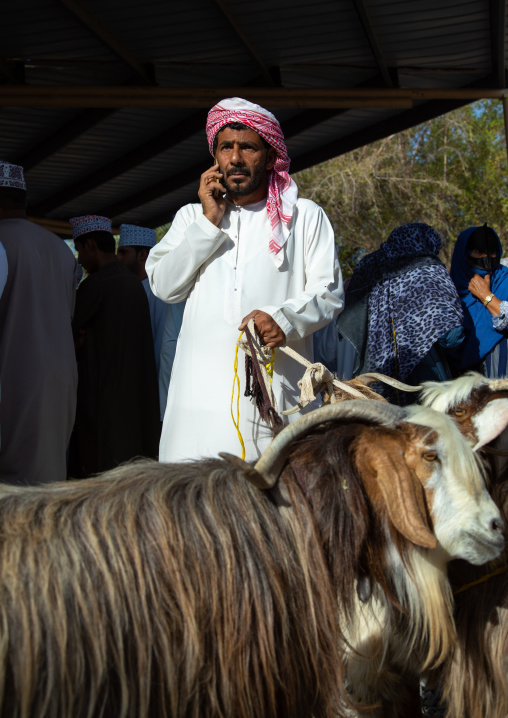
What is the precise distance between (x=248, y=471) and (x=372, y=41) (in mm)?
4751

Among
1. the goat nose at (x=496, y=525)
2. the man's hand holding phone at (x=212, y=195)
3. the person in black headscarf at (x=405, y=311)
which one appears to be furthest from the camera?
the person in black headscarf at (x=405, y=311)

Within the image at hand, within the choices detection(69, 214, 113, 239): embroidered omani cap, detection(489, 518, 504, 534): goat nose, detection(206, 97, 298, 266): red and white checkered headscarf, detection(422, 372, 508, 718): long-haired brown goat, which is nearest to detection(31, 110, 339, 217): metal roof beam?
detection(69, 214, 113, 239): embroidered omani cap

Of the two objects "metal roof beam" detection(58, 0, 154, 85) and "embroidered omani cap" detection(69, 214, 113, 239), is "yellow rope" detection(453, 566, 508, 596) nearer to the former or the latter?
"embroidered omani cap" detection(69, 214, 113, 239)

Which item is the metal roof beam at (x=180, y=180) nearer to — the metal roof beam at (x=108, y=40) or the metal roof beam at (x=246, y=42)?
the metal roof beam at (x=246, y=42)

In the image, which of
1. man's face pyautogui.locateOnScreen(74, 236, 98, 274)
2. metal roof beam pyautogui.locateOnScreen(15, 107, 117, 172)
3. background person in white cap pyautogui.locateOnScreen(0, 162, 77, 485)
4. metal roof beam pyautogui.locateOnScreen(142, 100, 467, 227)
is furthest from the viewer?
metal roof beam pyautogui.locateOnScreen(142, 100, 467, 227)

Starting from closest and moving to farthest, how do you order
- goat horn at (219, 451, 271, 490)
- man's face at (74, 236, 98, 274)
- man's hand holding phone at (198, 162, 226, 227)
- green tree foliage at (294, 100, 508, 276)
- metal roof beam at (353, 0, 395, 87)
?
goat horn at (219, 451, 271, 490)
man's hand holding phone at (198, 162, 226, 227)
metal roof beam at (353, 0, 395, 87)
man's face at (74, 236, 98, 274)
green tree foliage at (294, 100, 508, 276)

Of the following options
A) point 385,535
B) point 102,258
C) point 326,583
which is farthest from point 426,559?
point 102,258

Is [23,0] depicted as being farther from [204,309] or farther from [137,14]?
[204,309]

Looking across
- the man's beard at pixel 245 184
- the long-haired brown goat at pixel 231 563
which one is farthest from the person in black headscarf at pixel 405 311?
the long-haired brown goat at pixel 231 563

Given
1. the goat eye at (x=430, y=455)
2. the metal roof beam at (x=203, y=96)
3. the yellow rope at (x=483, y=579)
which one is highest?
the metal roof beam at (x=203, y=96)

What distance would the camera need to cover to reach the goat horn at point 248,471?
1952 mm

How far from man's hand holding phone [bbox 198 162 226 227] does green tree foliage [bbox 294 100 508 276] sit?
13396 mm

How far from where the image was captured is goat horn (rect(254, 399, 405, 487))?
2045 millimetres

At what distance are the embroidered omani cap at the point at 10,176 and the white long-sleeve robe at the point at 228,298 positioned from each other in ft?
3.67
